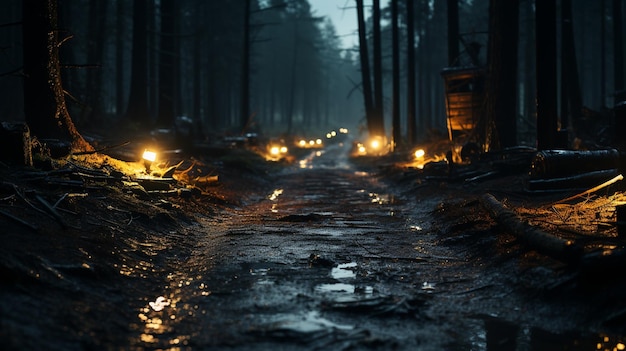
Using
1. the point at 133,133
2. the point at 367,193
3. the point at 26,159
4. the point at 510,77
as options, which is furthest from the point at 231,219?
the point at 133,133

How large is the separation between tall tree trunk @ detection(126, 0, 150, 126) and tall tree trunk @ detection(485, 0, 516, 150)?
15000 mm

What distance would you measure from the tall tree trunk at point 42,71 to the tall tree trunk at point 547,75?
1029 cm

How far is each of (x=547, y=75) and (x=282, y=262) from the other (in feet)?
28.3

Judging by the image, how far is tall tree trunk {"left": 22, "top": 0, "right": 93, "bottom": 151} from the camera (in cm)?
1054

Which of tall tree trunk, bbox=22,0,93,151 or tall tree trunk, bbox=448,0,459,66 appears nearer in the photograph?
tall tree trunk, bbox=22,0,93,151

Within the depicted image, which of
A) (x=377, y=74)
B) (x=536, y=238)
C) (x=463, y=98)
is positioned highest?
(x=377, y=74)

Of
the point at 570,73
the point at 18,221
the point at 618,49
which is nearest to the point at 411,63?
the point at 570,73

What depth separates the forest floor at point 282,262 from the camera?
4594 millimetres

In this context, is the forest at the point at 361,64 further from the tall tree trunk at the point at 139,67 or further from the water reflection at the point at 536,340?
the water reflection at the point at 536,340

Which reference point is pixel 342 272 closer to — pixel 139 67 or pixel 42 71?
pixel 42 71

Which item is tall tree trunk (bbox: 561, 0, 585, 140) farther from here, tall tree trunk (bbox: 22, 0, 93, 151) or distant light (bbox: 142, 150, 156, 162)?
tall tree trunk (bbox: 22, 0, 93, 151)

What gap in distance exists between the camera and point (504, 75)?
17016 mm

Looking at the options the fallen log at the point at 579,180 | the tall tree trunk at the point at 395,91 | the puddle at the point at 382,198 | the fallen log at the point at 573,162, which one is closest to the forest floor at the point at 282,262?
the fallen log at the point at 579,180

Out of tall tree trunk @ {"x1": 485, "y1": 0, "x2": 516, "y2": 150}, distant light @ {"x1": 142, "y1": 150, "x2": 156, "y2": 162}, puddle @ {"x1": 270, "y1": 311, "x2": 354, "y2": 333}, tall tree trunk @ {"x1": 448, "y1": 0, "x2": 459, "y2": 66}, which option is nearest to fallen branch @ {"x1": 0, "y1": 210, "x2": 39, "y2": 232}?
puddle @ {"x1": 270, "y1": 311, "x2": 354, "y2": 333}
